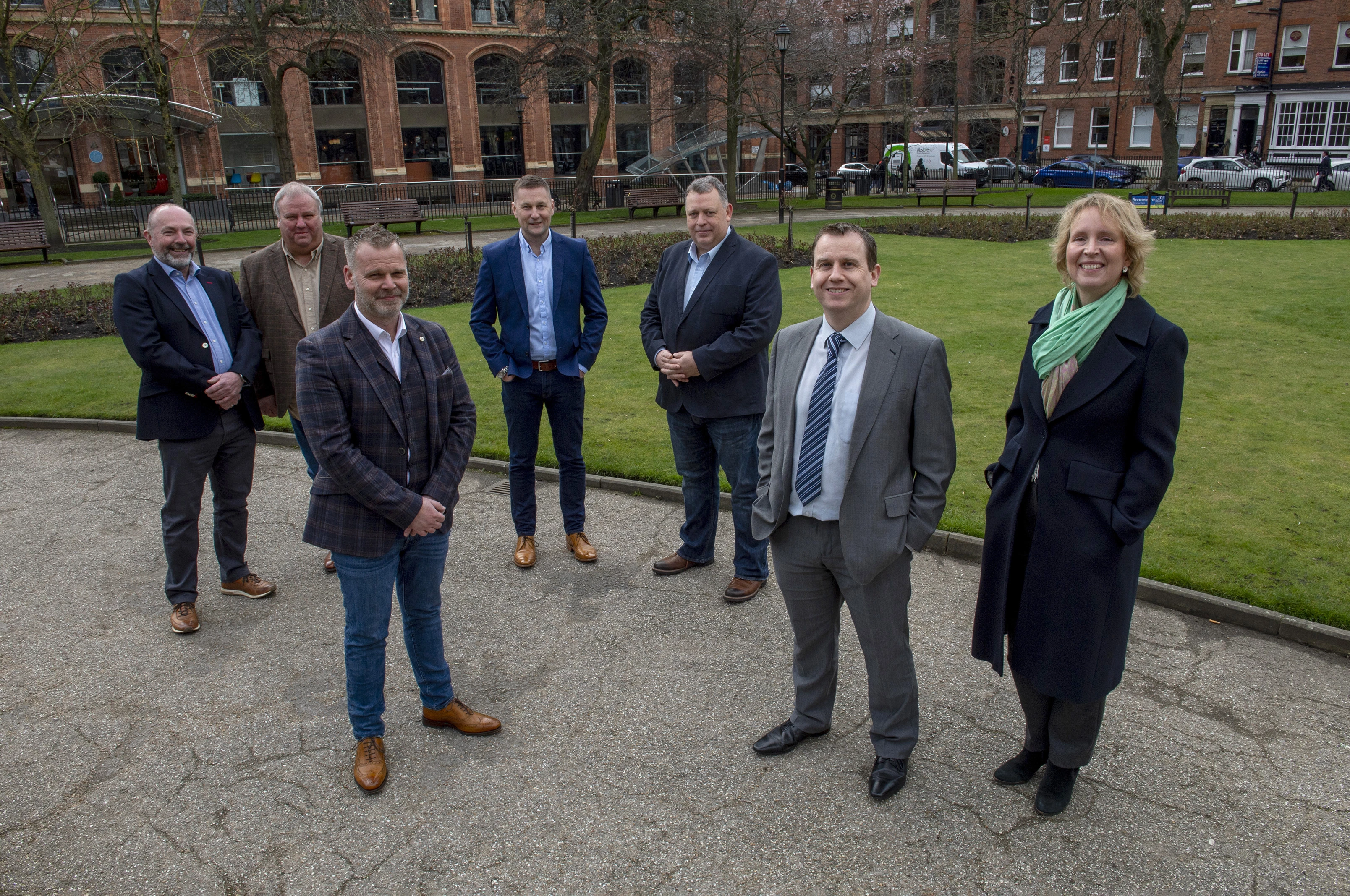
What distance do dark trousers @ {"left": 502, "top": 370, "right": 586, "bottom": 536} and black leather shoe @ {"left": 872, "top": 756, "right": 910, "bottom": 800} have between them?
286cm

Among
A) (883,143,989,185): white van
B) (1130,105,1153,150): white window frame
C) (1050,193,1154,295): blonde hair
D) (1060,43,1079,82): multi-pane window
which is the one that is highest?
(1060,43,1079,82): multi-pane window

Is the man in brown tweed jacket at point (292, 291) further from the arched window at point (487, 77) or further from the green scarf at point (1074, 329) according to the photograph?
the arched window at point (487, 77)

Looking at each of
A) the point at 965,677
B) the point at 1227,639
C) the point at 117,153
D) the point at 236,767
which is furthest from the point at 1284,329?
the point at 117,153

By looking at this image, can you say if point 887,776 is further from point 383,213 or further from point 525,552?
point 383,213

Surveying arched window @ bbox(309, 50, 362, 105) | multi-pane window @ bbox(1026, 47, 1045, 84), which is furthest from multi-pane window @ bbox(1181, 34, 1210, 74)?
arched window @ bbox(309, 50, 362, 105)

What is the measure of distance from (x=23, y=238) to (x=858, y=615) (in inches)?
1016

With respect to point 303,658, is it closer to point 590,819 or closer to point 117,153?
point 590,819

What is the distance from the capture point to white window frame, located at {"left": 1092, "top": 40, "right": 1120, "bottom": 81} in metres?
48.5

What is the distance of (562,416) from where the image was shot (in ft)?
18.8

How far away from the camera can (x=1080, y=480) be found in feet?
10.1

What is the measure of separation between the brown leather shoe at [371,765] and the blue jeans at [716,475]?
226 centimetres

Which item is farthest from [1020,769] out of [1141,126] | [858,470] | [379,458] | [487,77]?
[1141,126]

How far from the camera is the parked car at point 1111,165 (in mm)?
41125

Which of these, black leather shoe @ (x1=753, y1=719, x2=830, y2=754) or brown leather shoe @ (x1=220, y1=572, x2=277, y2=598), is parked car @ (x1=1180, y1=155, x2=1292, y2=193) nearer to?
black leather shoe @ (x1=753, y1=719, x2=830, y2=754)
